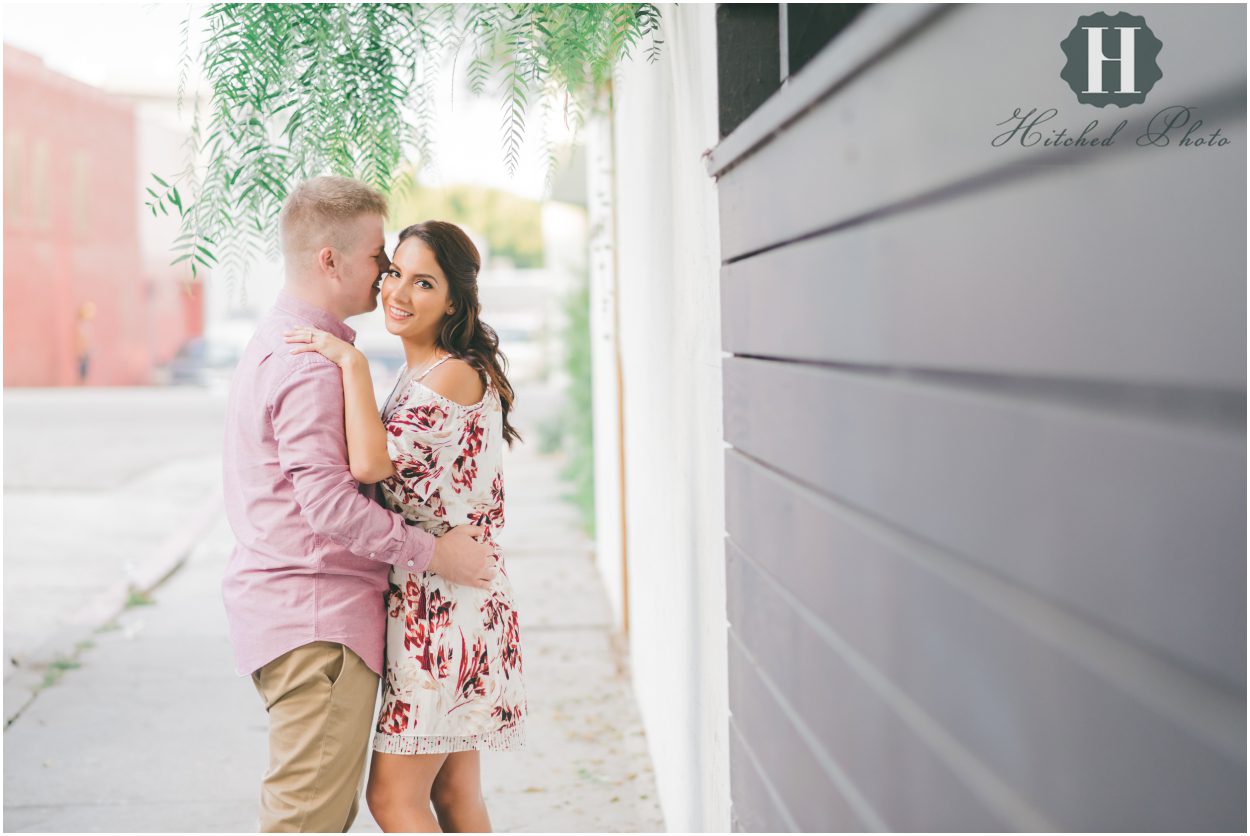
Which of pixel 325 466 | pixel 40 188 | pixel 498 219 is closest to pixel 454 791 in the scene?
pixel 325 466

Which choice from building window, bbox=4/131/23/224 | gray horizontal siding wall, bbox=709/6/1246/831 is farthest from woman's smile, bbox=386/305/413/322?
building window, bbox=4/131/23/224

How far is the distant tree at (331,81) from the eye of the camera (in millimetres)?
2354

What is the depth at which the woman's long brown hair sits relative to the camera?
8.97ft

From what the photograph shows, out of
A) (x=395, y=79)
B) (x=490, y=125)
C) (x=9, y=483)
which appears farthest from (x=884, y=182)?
(x=9, y=483)

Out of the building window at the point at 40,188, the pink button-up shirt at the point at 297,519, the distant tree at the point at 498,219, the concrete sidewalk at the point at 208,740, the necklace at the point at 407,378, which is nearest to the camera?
the pink button-up shirt at the point at 297,519

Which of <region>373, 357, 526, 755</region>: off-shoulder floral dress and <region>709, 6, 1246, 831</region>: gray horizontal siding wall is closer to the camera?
<region>709, 6, 1246, 831</region>: gray horizontal siding wall

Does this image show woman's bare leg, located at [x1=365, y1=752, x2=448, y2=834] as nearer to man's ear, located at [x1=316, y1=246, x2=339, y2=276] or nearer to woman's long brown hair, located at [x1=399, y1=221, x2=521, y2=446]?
woman's long brown hair, located at [x1=399, y1=221, x2=521, y2=446]

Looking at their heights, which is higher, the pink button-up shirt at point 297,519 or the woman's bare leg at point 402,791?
the pink button-up shirt at point 297,519

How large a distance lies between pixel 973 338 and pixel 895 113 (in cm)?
28

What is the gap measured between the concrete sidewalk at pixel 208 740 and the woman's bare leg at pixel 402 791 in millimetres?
1424

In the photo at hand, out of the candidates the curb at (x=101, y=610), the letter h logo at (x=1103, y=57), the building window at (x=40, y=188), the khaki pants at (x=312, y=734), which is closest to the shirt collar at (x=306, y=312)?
the khaki pants at (x=312, y=734)

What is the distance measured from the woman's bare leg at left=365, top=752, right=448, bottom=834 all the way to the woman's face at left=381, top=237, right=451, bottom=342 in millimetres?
966

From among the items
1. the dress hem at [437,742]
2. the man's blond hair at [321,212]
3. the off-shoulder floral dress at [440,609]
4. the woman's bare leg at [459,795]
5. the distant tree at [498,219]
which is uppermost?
the distant tree at [498,219]

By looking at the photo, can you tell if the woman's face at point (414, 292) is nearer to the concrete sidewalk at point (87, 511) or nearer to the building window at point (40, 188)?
the concrete sidewalk at point (87, 511)
